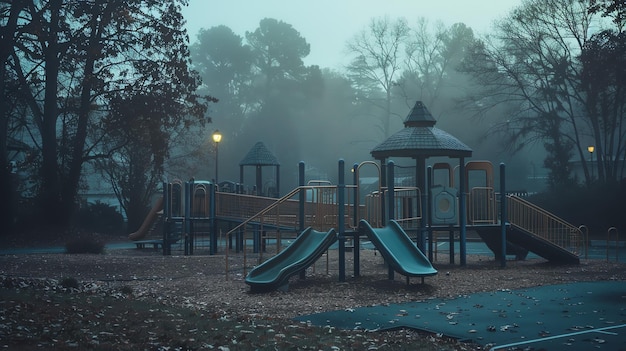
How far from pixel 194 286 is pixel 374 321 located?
6.36 metres

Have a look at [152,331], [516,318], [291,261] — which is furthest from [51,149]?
[516,318]

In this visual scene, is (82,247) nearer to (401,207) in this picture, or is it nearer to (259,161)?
(401,207)

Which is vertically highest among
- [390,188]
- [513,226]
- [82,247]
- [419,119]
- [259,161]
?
[419,119]

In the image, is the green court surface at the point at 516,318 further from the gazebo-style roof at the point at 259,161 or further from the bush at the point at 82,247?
the gazebo-style roof at the point at 259,161

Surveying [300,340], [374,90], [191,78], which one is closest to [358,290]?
→ [300,340]

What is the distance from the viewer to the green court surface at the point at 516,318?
9.86 meters

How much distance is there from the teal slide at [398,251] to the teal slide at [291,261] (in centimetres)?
99

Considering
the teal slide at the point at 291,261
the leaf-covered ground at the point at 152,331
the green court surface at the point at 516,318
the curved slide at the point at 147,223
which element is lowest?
the green court surface at the point at 516,318

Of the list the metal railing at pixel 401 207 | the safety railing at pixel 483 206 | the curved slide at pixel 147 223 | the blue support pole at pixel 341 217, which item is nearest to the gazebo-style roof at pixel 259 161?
the curved slide at pixel 147 223

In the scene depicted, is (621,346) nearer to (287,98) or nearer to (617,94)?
(617,94)

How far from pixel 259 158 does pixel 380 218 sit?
19838 mm

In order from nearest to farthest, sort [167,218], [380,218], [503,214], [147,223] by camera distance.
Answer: [380,218], [503,214], [167,218], [147,223]

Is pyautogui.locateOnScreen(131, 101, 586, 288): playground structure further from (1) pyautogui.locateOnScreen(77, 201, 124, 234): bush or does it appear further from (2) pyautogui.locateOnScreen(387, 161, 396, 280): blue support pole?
(1) pyautogui.locateOnScreen(77, 201, 124, 234): bush

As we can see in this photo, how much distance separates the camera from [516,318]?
11734mm
